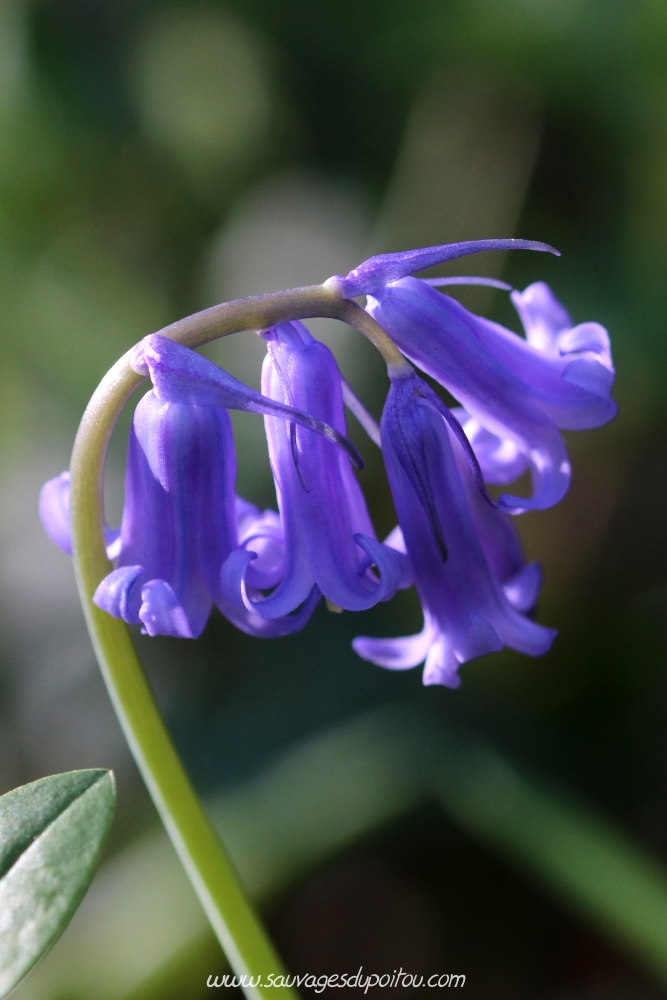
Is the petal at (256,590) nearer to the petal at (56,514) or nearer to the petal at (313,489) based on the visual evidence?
the petal at (313,489)

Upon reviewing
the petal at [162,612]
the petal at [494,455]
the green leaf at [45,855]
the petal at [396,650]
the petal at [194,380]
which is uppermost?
the petal at [194,380]

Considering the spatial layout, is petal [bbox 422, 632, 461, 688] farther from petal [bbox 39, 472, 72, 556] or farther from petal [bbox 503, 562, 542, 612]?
petal [bbox 39, 472, 72, 556]

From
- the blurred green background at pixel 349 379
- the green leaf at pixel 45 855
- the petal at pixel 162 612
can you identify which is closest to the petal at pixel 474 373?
the petal at pixel 162 612

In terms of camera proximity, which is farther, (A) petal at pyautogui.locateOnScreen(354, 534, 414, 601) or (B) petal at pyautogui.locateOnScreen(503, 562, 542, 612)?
(B) petal at pyautogui.locateOnScreen(503, 562, 542, 612)

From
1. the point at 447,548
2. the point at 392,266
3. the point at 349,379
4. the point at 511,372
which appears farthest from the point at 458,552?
the point at 349,379

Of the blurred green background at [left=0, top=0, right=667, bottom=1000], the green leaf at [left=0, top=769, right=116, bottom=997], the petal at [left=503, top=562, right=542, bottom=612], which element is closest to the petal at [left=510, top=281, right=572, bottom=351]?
the petal at [left=503, top=562, right=542, bottom=612]

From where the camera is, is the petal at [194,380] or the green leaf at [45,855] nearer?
the green leaf at [45,855]

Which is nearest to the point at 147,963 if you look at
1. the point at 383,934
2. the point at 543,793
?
the point at 383,934
